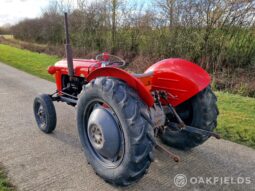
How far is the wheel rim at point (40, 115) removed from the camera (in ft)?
13.0

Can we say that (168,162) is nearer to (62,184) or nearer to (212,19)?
(62,184)

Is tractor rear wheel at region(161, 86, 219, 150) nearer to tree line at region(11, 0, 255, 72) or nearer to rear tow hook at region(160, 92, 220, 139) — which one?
rear tow hook at region(160, 92, 220, 139)

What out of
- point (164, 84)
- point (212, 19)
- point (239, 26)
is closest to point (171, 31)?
point (212, 19)

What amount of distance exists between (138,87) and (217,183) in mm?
1328

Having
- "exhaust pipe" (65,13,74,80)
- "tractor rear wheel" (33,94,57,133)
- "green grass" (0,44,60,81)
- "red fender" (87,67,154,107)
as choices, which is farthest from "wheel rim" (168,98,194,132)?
"green grass" (0,44,60,81)

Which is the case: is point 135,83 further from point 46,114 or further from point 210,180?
point 46,114

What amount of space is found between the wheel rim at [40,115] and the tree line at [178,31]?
20.9 ft

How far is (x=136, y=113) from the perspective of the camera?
85.9 inches

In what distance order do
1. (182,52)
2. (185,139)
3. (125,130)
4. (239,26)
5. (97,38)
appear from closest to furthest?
1. (125,130)
2. (185,139)
3. (239,26)
4. (182,52)
5. (97,38)

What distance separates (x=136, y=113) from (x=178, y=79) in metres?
→ 0.90

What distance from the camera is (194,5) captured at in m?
9.00

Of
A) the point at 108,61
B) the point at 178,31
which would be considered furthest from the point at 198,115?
the point at 178,31

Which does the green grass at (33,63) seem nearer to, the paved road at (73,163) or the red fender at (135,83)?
the paved road at (73,163)

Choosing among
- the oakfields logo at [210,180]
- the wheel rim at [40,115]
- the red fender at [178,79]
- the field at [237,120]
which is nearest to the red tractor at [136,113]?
the red fender at [178,79]
